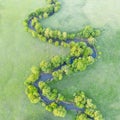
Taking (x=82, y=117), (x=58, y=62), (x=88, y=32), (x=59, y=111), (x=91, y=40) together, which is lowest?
(x=82, y=117)

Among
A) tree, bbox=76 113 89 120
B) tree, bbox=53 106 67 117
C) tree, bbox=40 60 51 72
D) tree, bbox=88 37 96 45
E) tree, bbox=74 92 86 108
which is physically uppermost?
tree, bbox=88 37 96 45

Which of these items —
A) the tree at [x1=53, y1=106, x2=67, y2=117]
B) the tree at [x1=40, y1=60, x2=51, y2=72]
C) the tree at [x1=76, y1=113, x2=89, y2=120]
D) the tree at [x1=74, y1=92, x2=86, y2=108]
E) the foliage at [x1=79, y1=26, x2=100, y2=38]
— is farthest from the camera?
the foliage at [x1=79, y1=26, x2=100, y2=38]

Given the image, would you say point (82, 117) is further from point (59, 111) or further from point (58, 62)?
point (58, 62)

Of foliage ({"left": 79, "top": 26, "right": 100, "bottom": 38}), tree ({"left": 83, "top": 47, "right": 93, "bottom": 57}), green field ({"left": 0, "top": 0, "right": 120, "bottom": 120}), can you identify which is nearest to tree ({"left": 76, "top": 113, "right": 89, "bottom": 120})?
green field ({"left": 0, "top": 0, "right": 120, "bottom": 120})

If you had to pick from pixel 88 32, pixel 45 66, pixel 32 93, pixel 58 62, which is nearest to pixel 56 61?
pixel 58 62

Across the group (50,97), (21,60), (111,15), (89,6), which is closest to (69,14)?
(89,6)

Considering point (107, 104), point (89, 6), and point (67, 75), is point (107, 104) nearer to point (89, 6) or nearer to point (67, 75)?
point (67, 75)

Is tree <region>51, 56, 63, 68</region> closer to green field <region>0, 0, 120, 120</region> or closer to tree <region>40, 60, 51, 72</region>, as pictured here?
tree <region>40, 60, 51, 72</region>

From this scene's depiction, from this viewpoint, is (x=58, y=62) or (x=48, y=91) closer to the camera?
(x=48, y=91)
